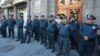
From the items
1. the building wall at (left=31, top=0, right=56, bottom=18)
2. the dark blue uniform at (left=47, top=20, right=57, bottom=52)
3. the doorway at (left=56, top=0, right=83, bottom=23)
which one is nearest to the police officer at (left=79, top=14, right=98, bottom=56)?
the dark blue uniform at (left=47, top=20, right=57, bottom=52)

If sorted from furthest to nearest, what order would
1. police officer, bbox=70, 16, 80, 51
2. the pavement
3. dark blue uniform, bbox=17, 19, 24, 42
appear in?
dark blue uniform, bbox=17, 19, 24, 42, the pavement, police officer, bbox=70, 16, 80, 51

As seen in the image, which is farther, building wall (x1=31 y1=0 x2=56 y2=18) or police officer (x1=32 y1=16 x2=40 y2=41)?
building wall (x1=31 y1=0 x2=56 y2=18)

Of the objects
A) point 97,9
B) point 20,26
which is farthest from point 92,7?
point 20,26

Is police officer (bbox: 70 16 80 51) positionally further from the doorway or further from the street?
the doorway

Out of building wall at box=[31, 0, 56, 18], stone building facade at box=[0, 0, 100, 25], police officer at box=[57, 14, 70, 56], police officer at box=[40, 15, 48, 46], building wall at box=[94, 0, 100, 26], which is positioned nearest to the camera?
police officer at box=[57, 14, 70, 56]

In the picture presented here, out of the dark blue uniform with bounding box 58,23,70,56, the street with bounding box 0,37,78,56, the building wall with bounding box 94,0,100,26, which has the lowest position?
the street with bounding box 0,37,78,56

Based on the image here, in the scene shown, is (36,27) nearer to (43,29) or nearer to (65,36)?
(43,29)

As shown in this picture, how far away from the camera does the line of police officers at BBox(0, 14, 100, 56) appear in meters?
8.59

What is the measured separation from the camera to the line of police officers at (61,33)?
8586mm

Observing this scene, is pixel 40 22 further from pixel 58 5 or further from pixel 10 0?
pixel 10 0

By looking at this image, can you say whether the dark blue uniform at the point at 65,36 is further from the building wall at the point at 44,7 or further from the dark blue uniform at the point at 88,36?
the building wall at the point at 44,7

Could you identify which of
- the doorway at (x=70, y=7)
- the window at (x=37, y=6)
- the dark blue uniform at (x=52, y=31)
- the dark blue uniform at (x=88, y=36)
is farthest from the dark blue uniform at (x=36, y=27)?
the dark blue uniform at (x=88, y=36)

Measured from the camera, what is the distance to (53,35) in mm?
11836

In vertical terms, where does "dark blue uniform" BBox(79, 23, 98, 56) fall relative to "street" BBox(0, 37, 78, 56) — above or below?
above
